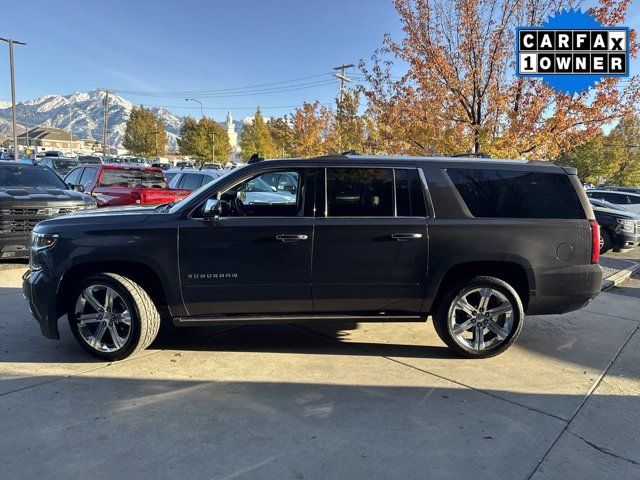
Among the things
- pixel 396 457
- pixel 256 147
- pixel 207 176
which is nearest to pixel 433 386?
pixel 396 457

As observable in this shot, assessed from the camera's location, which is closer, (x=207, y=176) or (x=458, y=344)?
(x=458, y=344)

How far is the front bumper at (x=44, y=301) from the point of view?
4.13 metres

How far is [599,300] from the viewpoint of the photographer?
6.99m

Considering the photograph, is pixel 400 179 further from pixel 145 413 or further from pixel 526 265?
pixel 145 413

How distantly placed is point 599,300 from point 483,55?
5494 mm

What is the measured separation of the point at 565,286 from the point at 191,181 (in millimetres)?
9950

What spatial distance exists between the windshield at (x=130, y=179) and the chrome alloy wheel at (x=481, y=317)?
8301 mm

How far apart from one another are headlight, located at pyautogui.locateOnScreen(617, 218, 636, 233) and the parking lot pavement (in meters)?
7.52

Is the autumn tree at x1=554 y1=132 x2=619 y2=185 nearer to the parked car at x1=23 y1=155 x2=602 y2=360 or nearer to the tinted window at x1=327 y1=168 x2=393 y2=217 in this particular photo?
the parked car at x1=23 y1=155 x2=602 y2=360

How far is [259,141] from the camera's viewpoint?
51531mm

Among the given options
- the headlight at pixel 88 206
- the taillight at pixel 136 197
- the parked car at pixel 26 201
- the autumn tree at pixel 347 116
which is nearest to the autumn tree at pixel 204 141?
the autumn tree at pixel 347 116

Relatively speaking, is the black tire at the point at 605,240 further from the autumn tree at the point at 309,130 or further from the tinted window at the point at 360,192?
the autumn tree at the point at 309,130

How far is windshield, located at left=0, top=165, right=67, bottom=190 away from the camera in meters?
9.09

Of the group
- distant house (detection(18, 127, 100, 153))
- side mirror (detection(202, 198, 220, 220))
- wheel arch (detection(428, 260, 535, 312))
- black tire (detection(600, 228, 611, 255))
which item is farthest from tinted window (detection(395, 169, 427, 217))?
distant house (detection(18, 127, 100, 153))
